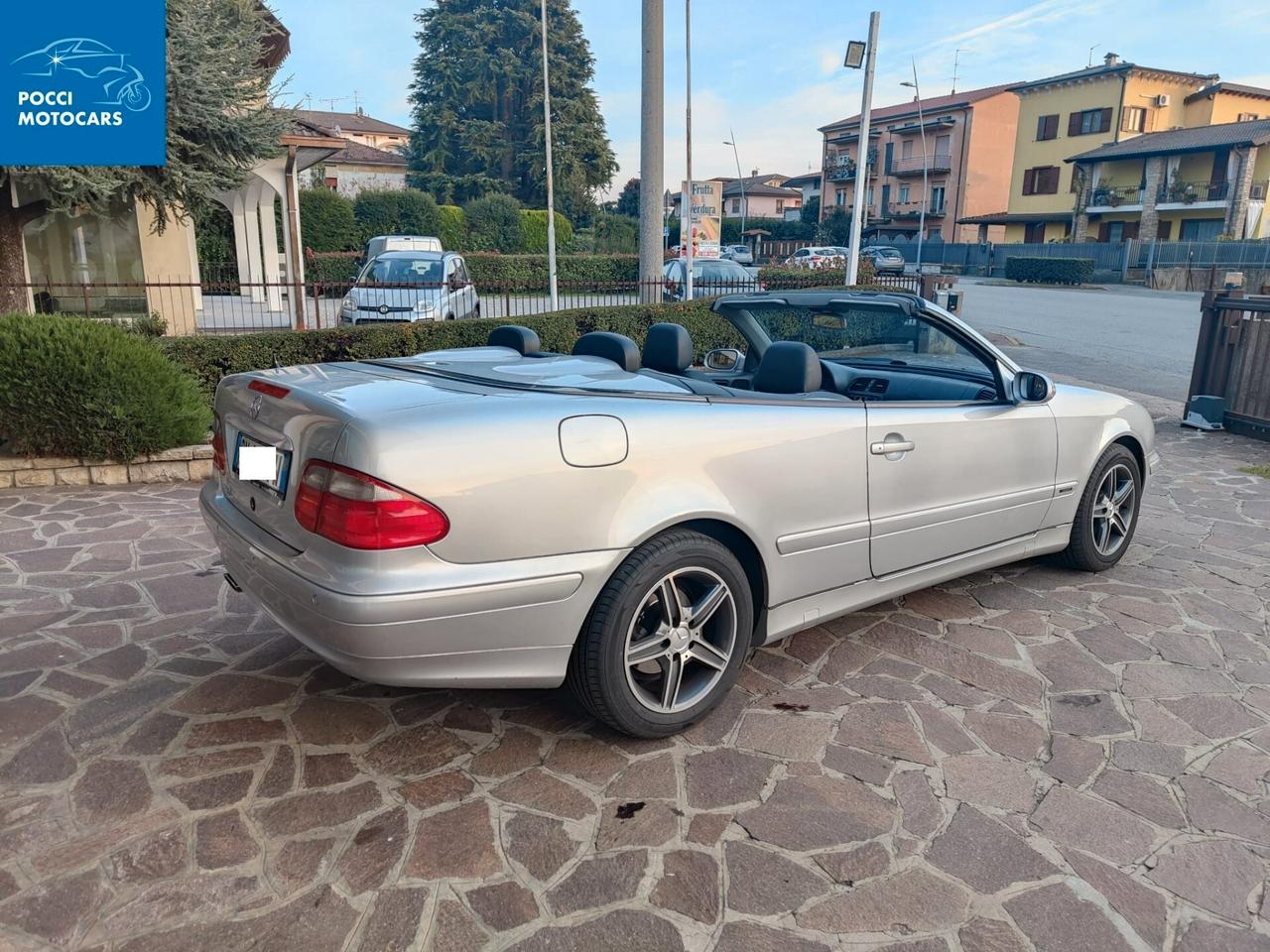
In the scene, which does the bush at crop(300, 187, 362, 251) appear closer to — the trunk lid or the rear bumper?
the trunk lid

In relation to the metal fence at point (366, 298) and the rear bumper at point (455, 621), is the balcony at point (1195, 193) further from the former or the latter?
the rear bumper at point (455, 621)

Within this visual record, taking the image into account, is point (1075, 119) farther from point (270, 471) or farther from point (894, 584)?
point (270, 471)

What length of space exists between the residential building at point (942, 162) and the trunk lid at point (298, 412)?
190ft

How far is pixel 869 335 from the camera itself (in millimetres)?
4512

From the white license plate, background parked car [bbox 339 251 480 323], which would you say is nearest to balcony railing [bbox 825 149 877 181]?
background parked car [bbox 339 251 480 323]

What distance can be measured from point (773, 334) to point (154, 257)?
15.3m

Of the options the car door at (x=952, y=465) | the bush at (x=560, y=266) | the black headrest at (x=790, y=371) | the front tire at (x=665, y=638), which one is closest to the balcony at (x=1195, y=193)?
the bush at (x=560, y=266)

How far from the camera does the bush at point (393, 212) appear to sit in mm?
36125

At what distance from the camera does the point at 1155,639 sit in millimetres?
3996

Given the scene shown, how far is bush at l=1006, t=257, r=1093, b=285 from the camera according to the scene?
39562 mm

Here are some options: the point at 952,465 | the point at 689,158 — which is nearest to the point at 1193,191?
the point at 689,158

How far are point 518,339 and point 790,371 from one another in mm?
1339

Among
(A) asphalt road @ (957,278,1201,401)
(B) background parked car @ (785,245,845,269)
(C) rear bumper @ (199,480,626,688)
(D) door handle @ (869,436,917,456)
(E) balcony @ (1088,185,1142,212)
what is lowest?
(A) asphalt road @ (957,278,1201,401)

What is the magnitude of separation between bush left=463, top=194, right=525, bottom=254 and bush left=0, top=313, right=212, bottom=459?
3531 cm
